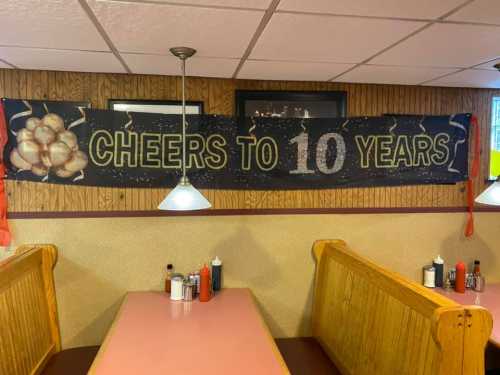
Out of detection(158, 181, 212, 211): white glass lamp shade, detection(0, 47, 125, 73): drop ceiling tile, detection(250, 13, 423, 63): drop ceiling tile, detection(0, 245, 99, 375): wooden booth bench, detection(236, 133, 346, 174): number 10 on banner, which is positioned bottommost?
detection(0, 245, 99, 375): wooden booth bench

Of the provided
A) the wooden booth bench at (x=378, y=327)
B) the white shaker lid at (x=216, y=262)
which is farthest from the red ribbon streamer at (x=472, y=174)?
the white shaker lid at (x=216, y=262)

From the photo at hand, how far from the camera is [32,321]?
2.47 m

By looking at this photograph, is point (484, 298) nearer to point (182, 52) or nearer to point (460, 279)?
point (460, 279)

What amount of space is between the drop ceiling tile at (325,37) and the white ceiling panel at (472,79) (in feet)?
3.03

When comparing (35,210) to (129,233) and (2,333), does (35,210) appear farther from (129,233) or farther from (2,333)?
(2,333)

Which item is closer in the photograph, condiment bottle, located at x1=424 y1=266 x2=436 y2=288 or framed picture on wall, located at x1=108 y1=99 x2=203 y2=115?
framed picture on wall, located at x1=108 y1=99 x2=203 y2=115

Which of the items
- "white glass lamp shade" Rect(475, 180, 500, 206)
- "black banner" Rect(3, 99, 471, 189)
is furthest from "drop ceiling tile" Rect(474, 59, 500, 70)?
"white glass lamp shade" Rect(475, 180, 500, 206)

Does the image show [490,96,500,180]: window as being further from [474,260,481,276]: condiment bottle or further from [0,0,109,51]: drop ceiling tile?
[0,0,109,51]: drop ceiling tile

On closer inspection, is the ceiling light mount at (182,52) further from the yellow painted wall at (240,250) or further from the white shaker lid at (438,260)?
the white shaker lid at (438,260)

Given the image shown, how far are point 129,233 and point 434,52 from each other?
7.71ft

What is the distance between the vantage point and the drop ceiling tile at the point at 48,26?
1.63 meters

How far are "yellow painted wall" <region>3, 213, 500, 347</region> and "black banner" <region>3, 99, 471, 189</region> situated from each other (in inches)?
12.2

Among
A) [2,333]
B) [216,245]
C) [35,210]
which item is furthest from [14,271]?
[216,245]

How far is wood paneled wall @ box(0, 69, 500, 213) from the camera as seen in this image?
111 inches
